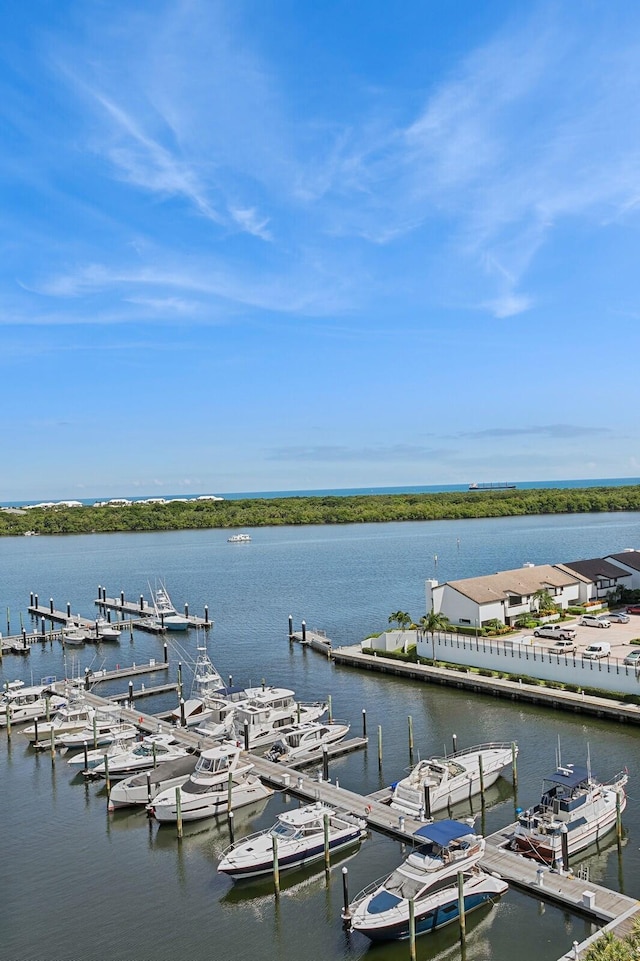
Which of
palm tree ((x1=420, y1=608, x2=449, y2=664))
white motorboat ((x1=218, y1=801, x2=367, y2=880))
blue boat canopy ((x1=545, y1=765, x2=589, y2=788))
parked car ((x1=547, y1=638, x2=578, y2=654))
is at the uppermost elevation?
palm tree ((x1=420, y1=608, x2=449, y2=664))

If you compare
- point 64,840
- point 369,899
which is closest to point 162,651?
point 64,840

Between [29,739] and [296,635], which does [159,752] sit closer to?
[29,739]

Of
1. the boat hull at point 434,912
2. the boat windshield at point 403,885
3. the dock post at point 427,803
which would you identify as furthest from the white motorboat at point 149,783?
the boat hull at point 434,912

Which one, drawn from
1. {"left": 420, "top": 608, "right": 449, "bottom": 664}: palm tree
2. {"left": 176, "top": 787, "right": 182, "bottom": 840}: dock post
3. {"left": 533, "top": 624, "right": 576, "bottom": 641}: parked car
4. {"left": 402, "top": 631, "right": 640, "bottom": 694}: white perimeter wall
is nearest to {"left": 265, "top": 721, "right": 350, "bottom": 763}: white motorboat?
{"left": 176, "top": 787, "right": 182, "bottom": 840}: dock post

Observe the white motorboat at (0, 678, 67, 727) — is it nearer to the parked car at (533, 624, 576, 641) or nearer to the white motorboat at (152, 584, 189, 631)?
the white motorboat at (152, 584, 189, 631)

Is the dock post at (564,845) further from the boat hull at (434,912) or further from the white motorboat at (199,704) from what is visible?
the white motorboat at (199,704)

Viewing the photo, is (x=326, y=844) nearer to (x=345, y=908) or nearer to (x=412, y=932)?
(x=345, y=908)
